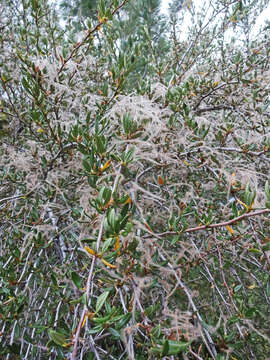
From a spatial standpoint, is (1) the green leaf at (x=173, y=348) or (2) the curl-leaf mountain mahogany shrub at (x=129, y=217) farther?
(2) the curl-leaf mountain mahogany shrub at (x=129, y=217)

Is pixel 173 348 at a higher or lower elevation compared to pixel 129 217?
lower

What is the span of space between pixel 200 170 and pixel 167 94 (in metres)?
0.44

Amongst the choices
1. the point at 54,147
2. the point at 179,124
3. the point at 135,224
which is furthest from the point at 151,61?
the point at 135,224

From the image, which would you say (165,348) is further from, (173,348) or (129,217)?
(129,217)

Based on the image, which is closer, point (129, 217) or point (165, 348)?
point (165, 348)

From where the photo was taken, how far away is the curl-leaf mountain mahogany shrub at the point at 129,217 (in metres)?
0.87

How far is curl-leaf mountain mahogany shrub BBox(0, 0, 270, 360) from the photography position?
868 millimetres

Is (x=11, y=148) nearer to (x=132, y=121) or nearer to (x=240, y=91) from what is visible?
(x=132, y=121)

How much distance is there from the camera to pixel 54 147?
1578 millimetres

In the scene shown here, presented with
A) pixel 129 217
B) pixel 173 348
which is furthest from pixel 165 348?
pixel 129 217

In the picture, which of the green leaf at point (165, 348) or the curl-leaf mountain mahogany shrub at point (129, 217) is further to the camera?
the curl-leaf mountain mahogany shrub at point (129, 217)

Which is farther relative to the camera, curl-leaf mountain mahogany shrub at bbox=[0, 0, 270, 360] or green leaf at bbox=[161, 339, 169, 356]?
curl-leaf mountain mahogany shrub at bbox=[0, 0, 270, 360]

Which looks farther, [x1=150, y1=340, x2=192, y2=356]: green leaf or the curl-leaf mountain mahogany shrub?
the curl-leaf mountain mahogany shrub

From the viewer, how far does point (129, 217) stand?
33.4 inches
